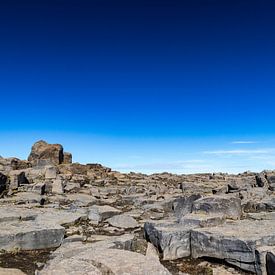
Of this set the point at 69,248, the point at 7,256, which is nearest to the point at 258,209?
the point at 69,248

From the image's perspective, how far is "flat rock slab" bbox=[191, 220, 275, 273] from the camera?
731 cm

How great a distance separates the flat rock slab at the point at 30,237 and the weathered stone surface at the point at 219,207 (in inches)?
173

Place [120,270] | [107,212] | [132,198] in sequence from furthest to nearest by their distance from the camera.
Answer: [132,198] → [107,212] → [120,270]

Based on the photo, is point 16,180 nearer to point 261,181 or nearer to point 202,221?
point 202,221

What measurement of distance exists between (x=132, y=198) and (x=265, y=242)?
11799 mm

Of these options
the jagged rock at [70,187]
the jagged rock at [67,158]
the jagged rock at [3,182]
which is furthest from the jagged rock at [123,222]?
the jagged rock at [67,158]

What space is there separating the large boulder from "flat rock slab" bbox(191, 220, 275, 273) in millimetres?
39849

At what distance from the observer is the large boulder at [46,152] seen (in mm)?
47375

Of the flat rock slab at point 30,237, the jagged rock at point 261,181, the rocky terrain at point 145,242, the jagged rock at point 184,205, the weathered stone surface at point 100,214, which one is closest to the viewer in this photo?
the rocky terrain at point 145,242

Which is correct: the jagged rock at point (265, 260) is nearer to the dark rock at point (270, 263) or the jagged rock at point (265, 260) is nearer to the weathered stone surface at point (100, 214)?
the dark rock at point (270, 263)

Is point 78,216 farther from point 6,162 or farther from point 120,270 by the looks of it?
point 6,162

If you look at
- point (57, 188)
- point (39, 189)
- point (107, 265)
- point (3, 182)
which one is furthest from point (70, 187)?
point (107, 265)

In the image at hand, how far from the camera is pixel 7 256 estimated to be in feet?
27.1

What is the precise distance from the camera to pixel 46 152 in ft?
157
